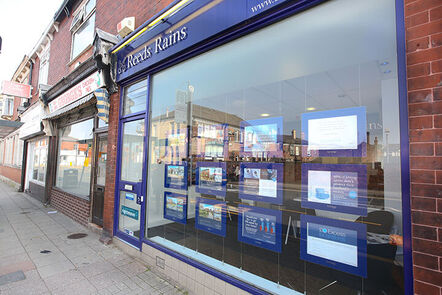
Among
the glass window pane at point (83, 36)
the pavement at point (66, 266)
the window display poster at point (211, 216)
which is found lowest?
the pavement at point (66, 266)

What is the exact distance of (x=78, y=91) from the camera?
677 cm

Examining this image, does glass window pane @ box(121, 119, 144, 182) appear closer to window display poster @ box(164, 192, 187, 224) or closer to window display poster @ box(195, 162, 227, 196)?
window display poster @ box(164, 192, 187, 224)

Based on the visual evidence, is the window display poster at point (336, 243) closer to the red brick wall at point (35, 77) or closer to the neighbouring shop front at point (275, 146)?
the neighbouring shop front at point (275, 146)

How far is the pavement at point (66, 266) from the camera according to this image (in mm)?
3281

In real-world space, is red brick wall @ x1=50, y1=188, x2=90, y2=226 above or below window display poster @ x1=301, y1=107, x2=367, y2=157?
below

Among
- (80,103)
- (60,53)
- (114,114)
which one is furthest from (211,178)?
(60,53)

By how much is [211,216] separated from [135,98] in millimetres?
3159

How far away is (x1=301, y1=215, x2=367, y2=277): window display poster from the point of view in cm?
213

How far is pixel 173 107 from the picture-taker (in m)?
4.43

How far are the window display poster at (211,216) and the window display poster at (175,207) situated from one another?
11.8 inches

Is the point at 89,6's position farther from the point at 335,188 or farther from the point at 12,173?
the point at 12,173

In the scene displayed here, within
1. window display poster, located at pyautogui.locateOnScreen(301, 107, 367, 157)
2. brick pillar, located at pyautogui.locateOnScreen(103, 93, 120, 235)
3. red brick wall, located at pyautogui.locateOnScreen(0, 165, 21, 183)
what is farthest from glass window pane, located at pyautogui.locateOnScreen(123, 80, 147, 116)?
red brick wall, located at pyautogui.locateOnScreen(0, 165, 21, 183)

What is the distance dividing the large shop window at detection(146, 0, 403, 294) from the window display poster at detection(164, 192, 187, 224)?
0.02 metres

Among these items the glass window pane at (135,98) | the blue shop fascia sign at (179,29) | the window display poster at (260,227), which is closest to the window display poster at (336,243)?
the window display poster at (260,227)
